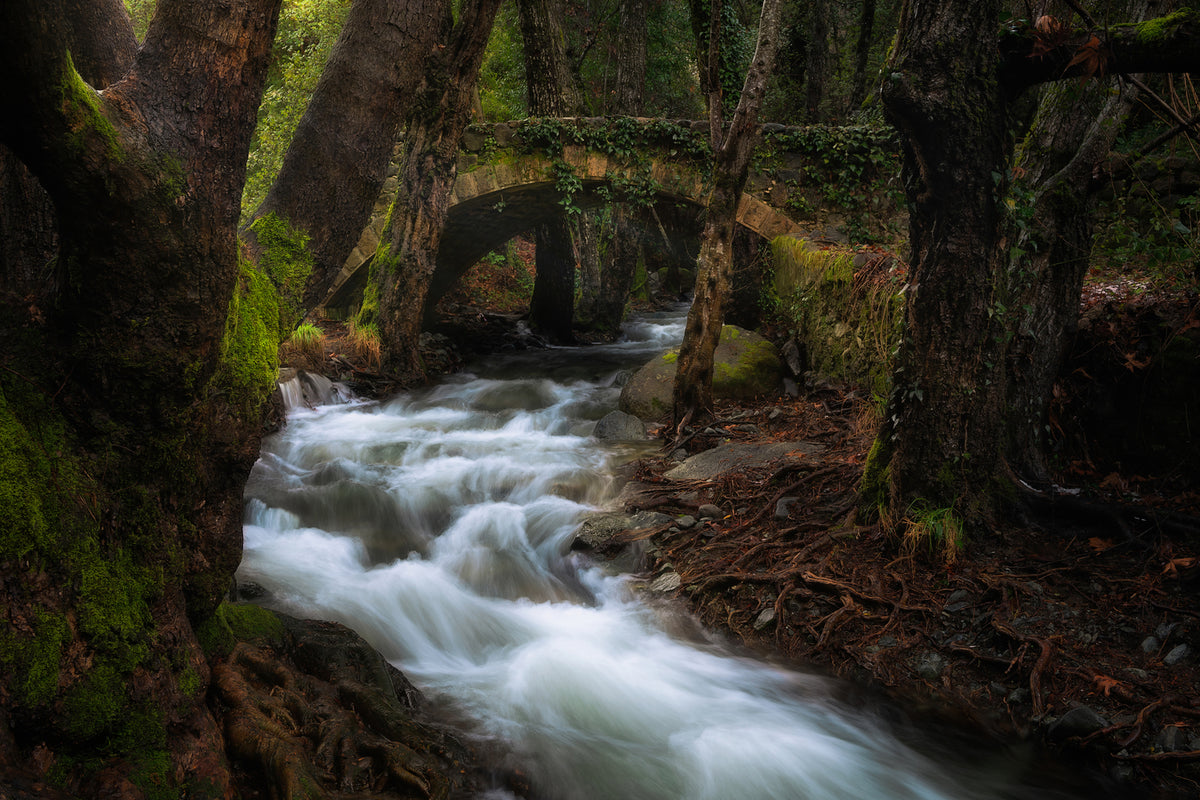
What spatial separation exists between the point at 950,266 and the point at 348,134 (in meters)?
3.30

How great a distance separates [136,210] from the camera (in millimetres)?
2201

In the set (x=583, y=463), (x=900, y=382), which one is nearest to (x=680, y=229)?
(x=583, y=463)

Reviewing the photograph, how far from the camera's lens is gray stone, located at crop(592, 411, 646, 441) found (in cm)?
869

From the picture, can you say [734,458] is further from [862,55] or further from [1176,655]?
[862,55]

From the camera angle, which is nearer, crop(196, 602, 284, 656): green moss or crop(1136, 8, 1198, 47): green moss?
crop(196, 602, 284, 656): green moss

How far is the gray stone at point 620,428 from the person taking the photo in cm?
869

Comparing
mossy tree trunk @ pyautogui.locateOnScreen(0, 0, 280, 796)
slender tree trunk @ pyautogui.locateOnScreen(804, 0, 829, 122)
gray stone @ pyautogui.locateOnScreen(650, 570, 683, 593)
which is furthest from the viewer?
slender tree trunk @ pyautogui.locateOnScreen(804, 0, 829, 122)

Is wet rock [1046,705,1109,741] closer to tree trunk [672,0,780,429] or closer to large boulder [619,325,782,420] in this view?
tree trunk [672,0,780,429]

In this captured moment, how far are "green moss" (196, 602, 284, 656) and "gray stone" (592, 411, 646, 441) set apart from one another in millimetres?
5587

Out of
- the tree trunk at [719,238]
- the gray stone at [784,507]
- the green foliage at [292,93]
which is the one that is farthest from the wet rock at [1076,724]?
the green foliage at [292,93]

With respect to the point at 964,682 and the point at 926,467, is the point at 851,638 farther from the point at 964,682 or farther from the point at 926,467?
the point at 926,467

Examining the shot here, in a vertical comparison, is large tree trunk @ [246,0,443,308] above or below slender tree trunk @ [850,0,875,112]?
below

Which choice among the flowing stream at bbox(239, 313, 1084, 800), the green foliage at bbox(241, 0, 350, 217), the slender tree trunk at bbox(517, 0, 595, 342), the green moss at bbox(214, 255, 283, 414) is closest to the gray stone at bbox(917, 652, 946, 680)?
the flowing stream at bbox(239, 313, 1084, 800)

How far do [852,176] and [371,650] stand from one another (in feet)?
33.1
